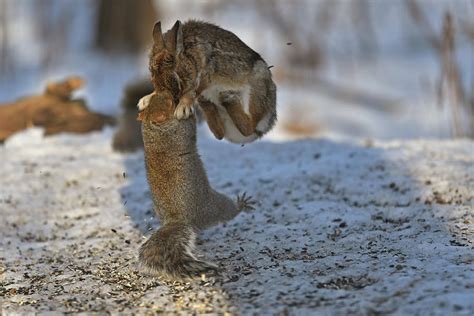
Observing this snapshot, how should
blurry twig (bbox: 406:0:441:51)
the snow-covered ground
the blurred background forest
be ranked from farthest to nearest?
the blurred background forest
blurry twig (bbox: 406:0:441:51)
the snow-covered ground

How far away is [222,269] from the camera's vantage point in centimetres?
317

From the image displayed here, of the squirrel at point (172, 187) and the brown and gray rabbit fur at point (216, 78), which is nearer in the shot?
the squirrel at point (172, 187)

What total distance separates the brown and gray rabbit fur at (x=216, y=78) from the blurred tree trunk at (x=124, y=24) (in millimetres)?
7727

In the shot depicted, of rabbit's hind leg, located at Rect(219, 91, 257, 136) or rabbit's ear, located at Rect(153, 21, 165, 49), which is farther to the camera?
rabbit's hind leg, located at Rect(219, 91, 257, 136)

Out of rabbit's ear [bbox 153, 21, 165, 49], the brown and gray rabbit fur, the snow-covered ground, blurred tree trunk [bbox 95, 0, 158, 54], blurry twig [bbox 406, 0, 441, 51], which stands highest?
blurred tree trunk [bbox 95, 0, 158, 54]

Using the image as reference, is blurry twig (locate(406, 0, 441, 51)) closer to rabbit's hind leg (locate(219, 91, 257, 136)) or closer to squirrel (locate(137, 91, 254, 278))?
rabbit's hind leg (locate(219, 91, 257, 136))

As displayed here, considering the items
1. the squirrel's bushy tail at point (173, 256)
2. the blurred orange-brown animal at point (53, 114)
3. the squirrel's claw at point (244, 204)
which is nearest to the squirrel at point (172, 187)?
the squirrel's bushy tail at point (173, 256)

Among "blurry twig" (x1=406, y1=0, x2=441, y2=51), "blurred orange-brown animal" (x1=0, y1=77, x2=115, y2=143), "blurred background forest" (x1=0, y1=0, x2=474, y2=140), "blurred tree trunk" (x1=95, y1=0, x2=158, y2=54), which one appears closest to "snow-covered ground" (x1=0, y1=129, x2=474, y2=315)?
"blurred orange-brown animal" (x1=0, y1=77, x2=115, y2=143)

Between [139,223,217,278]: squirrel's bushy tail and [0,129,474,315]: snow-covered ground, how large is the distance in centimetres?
8

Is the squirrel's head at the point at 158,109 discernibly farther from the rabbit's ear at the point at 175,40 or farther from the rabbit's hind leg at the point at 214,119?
the rabbit's hind leg at the point at 214,119

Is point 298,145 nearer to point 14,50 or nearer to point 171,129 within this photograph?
point 171,129

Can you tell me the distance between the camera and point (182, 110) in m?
3.18

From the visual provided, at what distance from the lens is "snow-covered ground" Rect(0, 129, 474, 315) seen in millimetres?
2754

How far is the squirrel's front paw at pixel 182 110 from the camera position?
3.17 m
